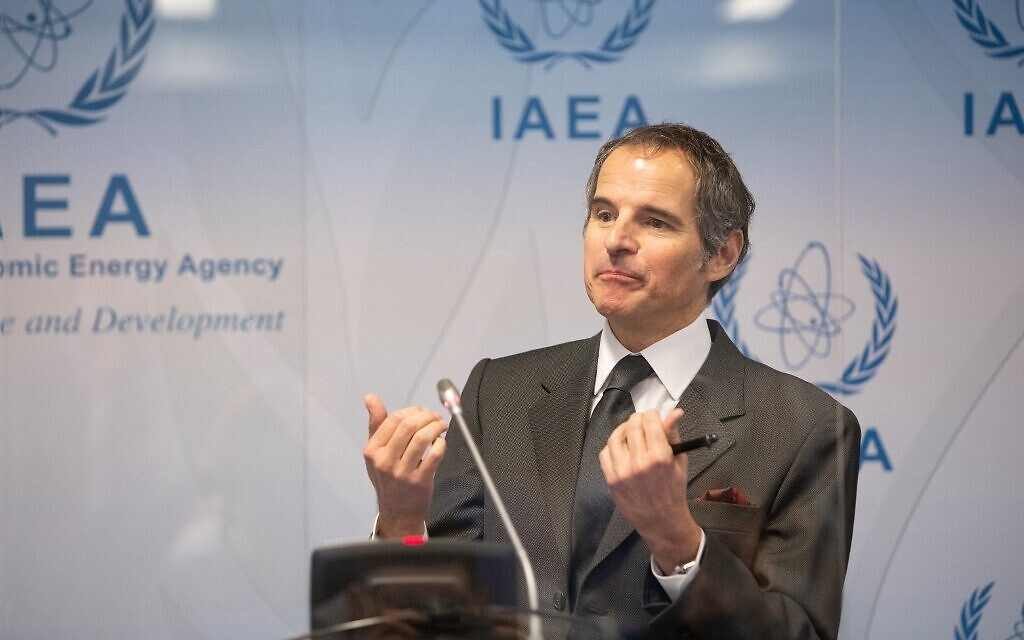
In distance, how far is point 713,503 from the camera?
1.88 m

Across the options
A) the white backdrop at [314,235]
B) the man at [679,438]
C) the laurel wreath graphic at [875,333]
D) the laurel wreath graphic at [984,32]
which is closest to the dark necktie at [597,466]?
the man at [679,438]

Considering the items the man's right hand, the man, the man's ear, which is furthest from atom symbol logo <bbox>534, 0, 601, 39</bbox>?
the man's right hand

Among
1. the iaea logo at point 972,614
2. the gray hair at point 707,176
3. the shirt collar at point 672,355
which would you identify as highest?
the gray hair at point 707,176

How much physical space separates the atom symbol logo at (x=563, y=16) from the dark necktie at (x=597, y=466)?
5.27ft

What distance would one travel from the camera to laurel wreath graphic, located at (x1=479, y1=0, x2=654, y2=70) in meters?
3.33

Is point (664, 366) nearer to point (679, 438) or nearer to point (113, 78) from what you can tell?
point (679, 438)

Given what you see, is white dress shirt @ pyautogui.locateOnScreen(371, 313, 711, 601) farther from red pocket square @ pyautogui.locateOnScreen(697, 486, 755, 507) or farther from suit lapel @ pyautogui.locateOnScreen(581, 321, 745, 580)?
red pocket square @ pyautogui.locateOnScreen(697, 486, 755, 507)

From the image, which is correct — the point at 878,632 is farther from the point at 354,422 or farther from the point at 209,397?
the point at 209,397

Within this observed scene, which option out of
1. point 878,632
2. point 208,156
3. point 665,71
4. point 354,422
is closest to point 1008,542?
point 878,632

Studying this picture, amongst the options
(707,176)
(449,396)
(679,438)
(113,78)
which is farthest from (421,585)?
(113,78)

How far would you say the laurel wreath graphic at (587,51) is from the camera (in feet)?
10.9

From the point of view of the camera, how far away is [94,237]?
3.25 meters

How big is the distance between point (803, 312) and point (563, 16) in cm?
119

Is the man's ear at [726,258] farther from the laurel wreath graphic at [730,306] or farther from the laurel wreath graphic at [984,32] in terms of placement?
the laurel wreath graphic at [984,32]
